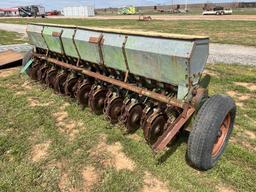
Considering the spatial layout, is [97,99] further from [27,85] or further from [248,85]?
[248,85]

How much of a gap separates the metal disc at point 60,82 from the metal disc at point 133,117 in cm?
227

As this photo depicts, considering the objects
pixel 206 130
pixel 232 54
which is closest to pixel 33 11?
pixel 232 54

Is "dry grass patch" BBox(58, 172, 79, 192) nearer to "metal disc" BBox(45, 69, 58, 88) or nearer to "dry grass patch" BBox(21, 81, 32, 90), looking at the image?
"metal disc" BBox(45, 69, 58, 88)

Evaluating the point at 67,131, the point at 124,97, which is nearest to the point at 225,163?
the point at 124,97

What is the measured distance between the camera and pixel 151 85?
437cm

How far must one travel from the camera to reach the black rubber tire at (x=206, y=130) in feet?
10.8

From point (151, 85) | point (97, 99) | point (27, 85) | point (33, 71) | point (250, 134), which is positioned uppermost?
point (151, 85)

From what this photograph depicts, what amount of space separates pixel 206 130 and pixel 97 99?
2387 mm

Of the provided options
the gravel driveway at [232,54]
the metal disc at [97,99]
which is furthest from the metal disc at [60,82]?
the gravel driveway at [232,54]

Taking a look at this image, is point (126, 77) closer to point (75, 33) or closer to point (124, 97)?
point (124, 97)

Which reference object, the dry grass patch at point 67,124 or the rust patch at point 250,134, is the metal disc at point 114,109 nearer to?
the dry grass patch at point 67,124

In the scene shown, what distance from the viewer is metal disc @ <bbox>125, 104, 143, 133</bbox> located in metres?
4.36

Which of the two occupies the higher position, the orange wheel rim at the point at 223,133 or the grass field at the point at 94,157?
the orange wheel rim at the point at 223,133

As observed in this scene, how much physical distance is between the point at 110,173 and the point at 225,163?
160 centimetres
